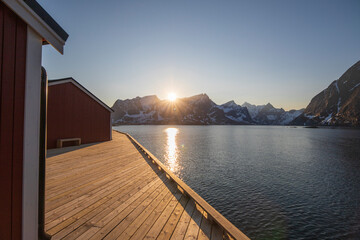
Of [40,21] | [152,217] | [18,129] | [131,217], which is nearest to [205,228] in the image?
[152,217]

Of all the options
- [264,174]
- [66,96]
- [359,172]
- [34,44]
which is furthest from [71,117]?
[359,172]

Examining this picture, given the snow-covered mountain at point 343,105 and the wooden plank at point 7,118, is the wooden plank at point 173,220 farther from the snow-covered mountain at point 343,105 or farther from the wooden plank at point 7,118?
the snow-covered mountain at point 343,105

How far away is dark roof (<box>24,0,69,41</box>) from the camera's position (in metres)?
Result: 2.44

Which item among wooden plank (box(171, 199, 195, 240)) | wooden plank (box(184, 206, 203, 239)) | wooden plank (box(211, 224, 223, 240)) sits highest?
wooden plank (box(171, 199, 195, 240))

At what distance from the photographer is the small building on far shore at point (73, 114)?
1417 centimetres

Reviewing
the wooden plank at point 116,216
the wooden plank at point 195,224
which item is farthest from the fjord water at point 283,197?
the wooden plank at point 116,216

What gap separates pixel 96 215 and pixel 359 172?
22.4 m

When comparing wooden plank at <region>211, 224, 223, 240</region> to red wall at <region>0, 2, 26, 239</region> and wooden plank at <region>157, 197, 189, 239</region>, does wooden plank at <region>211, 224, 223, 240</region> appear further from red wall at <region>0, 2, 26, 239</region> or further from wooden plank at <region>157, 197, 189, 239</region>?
red wall at <region>0, 2, 26, 239</region>

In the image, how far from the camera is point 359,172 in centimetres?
1617

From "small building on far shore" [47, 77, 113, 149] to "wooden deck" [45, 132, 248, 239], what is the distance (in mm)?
8686

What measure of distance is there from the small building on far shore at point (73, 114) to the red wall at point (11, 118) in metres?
13.9

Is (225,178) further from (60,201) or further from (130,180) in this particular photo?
(60,201)

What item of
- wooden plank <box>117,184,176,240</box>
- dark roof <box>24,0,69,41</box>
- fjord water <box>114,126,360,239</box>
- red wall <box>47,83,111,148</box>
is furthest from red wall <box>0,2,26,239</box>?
red wall <box>47,83,111,148</box>

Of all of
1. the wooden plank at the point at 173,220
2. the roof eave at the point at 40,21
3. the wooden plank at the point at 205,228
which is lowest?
the wooden plank at the point at 205,228
